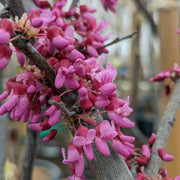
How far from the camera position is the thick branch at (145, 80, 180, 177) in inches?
19.7

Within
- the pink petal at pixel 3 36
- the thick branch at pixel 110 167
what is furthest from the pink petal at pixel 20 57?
the thick branch at pixel 110 167

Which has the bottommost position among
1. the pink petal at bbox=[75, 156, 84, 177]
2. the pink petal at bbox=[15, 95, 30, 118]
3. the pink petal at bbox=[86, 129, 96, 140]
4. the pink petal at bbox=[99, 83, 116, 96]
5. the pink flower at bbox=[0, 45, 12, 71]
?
the pink petal at bbox=[75, 156, 84, 177]

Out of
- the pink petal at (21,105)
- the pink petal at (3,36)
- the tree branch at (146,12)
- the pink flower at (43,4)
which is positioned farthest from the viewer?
the tree branch at (146,12)

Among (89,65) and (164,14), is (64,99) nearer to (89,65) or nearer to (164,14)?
(89,65)

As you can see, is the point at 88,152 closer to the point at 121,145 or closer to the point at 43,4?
the point at 121,145

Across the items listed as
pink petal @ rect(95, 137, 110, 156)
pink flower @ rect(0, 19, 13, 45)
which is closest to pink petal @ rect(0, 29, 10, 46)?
pink flower @ rect(0, 19, 13, 45)

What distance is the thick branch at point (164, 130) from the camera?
501mm

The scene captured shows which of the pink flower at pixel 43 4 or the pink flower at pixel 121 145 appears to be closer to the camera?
the pink flower at pixel 121 145

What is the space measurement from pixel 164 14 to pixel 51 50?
3.85ft

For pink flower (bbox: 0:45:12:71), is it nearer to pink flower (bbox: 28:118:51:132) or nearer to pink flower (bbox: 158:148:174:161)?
pink flower (bbox: 28:118:51:132)

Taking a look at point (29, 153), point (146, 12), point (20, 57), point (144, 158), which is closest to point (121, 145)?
point (144, 158)

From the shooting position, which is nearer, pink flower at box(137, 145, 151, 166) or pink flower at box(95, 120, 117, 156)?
pink flower at box(95, 120, 117, 156)

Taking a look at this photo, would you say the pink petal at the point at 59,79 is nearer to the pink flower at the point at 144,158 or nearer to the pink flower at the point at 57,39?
the pink flower at the point at 57,39

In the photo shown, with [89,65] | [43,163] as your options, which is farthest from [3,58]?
[43,163]
